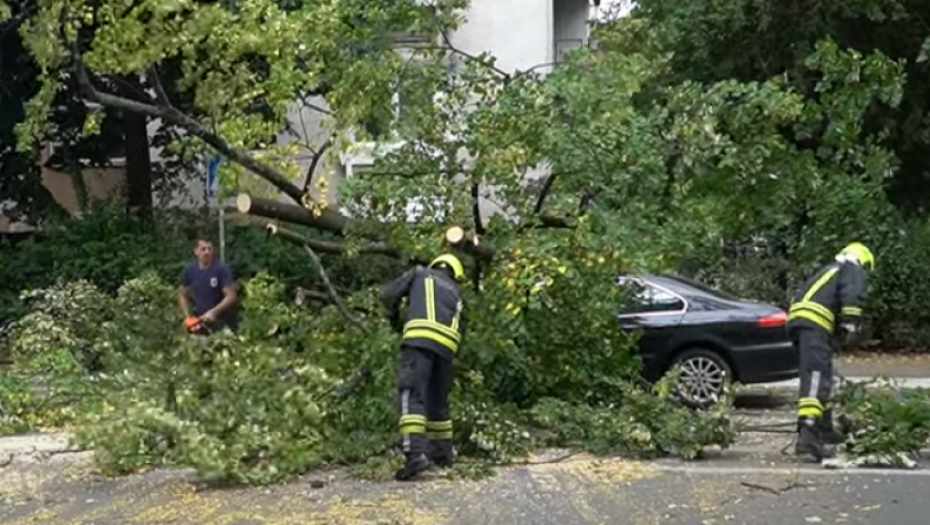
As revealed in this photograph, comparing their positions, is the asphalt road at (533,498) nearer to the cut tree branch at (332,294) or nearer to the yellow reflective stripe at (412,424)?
the yellow reflective stripe at (412,424)

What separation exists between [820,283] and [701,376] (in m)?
3.38

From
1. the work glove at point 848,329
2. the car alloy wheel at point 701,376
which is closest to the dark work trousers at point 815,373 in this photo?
the work glove at point 848,329

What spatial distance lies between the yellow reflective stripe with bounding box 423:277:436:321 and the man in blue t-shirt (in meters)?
3.52

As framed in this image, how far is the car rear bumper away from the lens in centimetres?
1234

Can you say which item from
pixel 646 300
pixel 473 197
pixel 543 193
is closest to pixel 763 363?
pixel 646 300

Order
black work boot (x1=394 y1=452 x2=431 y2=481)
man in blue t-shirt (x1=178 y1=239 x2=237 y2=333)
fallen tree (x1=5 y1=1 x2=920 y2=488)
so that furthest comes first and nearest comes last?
man in blue t-shirt (x1=178 y1=239 x2=237 y2=333)
fallen tree (x1=5 y1=1 x2=920 y2=488)
black work boot (x1=394 y1=452 x2=431 y2=481)

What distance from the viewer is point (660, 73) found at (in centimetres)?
1584

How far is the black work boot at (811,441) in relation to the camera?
8820mm

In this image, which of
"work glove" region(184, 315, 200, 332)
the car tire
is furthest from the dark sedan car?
"work glove" region(184, 315, 200, 332)

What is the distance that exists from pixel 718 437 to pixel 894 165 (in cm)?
482

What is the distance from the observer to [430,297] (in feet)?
28.4

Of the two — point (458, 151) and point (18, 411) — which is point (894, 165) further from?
point (18, 411)

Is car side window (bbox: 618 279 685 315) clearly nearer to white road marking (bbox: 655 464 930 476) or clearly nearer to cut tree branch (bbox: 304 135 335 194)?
white road marking (bbox: 655 464 930 476)

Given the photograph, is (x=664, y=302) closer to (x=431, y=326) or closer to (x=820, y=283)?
(x=820, y=283)
